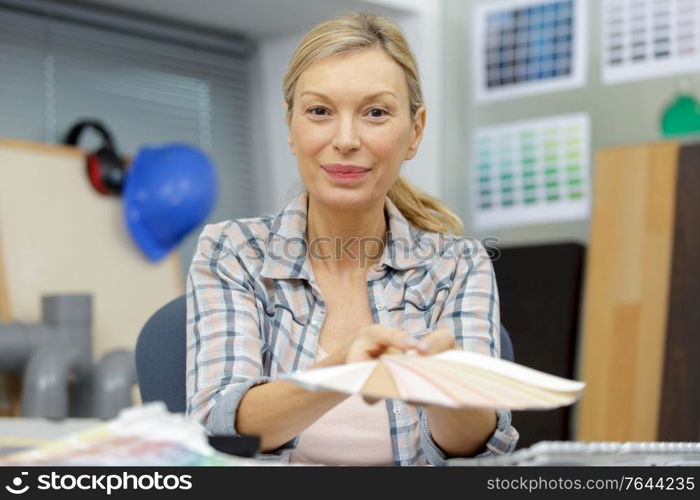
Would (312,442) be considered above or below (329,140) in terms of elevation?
below

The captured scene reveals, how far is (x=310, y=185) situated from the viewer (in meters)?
1.52

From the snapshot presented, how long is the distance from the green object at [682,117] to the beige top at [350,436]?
253 cm

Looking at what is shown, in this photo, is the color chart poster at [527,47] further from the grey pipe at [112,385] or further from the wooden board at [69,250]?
the grey pipe at [112,385]

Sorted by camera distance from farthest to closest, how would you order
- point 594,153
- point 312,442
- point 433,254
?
point 594,153, point 433,254, point 312,442

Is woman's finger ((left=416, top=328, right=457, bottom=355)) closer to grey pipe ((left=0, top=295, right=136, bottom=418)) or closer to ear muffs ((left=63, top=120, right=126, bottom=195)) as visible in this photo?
grey pipe ((left=0, top=295, right=136, bottom=418))

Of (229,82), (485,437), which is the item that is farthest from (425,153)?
(485,437)

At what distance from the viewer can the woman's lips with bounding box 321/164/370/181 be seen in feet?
4.87

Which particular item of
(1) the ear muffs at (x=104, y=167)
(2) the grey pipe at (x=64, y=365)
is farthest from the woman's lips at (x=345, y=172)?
(1) the ear muffs at (x=104, y=167)

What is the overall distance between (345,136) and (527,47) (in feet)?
9.29

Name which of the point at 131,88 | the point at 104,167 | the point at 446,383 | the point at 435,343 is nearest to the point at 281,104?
the point at 131,88

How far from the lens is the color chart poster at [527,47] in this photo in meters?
4.04

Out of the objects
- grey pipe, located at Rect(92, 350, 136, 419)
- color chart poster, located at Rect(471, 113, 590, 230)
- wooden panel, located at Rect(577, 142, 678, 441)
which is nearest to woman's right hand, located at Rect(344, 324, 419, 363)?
→ grey pipe, located at Rect(92, 350, 136, 419)

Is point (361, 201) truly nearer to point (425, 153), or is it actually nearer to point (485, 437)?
point (485, 437)
